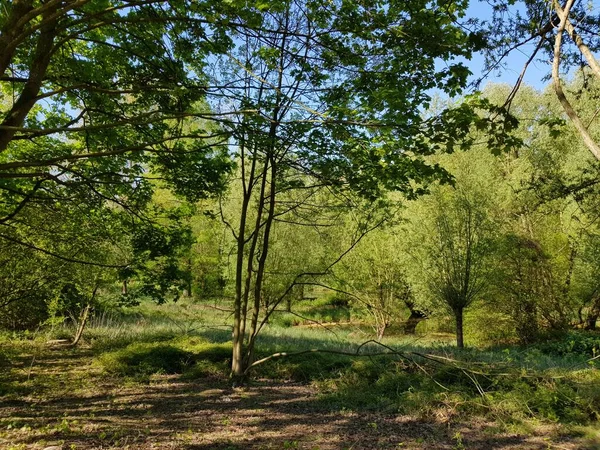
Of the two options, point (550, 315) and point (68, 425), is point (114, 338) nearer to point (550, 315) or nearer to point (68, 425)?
point (68, 425)

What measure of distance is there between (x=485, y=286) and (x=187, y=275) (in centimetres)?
995

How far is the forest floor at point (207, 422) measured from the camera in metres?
4.54

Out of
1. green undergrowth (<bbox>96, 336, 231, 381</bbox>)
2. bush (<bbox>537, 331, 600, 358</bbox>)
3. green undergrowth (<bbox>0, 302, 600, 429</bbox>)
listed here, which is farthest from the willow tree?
bush (<bbox>537, 331, 600, 358</bbox>)

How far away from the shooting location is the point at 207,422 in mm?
5352

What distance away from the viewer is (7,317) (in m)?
10.7

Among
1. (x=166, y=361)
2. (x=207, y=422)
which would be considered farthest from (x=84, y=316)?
(x=207, y=422)

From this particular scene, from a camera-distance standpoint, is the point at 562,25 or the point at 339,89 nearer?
the point at 562,25

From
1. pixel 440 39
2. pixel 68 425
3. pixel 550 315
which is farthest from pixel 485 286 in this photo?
pixel 68 425

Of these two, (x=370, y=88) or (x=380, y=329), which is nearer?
(x=370, y=88)

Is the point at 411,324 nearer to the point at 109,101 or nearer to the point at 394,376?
the point at 394,376

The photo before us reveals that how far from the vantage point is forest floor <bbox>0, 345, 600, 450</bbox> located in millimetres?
4535

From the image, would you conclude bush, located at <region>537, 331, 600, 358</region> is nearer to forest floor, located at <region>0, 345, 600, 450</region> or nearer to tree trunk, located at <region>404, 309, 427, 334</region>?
forest floor, located at <region>0, 345, 600, 450</region>

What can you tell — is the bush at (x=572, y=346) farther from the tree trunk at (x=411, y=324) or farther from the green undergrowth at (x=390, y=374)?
the tree trunk at (x=411, y=324)

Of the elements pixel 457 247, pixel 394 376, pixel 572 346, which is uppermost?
pixel 457 247
